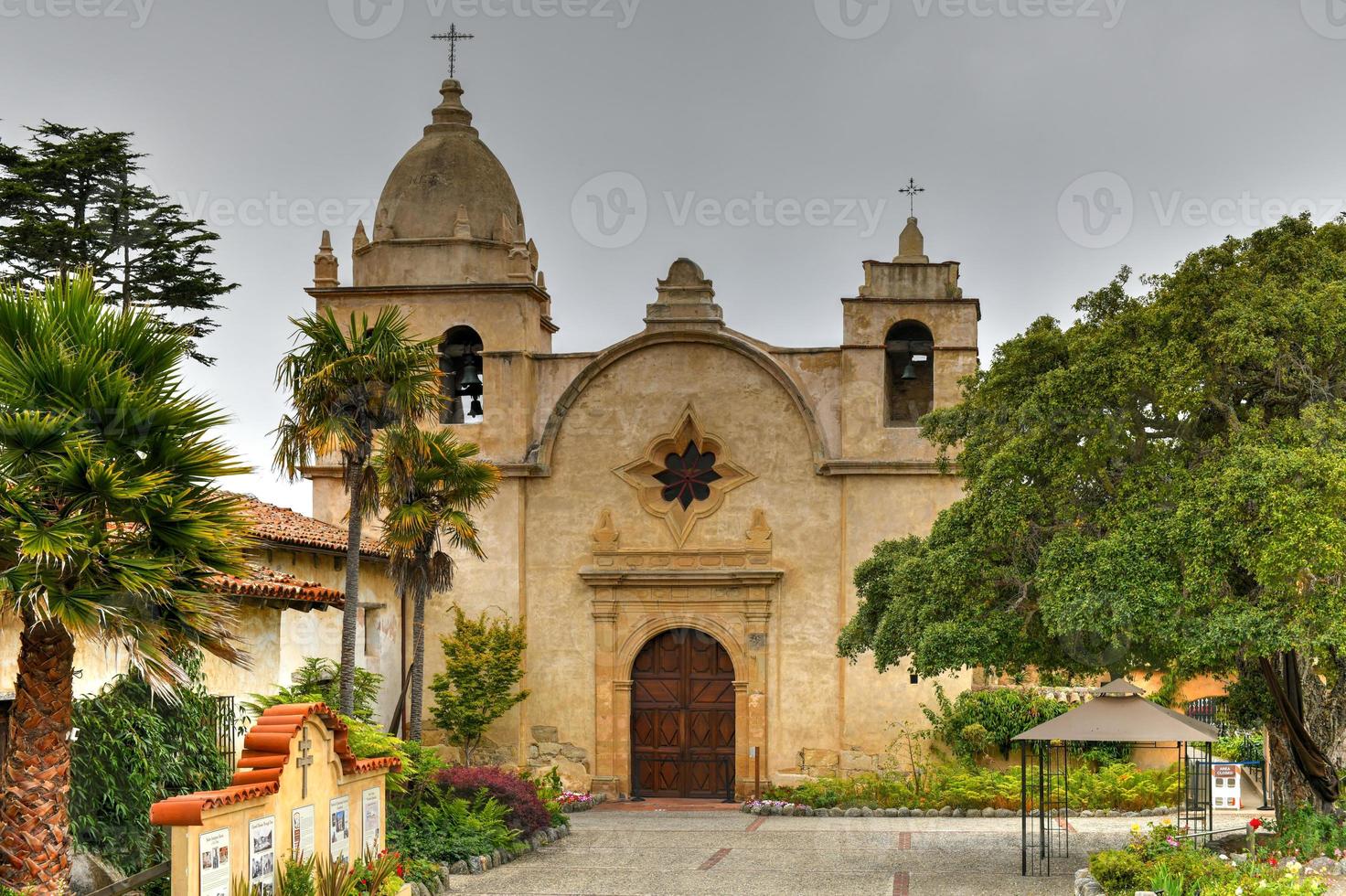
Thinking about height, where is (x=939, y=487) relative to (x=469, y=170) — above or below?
below

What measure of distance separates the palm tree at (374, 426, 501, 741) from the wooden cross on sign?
6.84m

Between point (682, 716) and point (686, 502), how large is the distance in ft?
12.8

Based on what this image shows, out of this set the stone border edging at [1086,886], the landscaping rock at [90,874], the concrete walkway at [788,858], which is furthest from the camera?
the concrete walkway at [788,858]

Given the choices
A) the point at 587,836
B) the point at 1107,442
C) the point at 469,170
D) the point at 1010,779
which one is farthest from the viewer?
the point at 469,170

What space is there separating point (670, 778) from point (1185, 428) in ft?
43.4

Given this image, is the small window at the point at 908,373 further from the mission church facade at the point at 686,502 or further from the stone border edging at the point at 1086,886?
the stone border edging at the point at 1086,886

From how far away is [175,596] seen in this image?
11.2 m

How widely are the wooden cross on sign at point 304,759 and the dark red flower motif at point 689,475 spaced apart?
596 inches

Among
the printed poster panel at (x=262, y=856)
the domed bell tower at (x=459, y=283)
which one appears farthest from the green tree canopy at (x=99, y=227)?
the printed poster panel at (x=262, y=856)

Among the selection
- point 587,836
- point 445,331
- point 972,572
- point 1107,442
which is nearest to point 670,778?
point 587,836

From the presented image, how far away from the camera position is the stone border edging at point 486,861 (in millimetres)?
17797

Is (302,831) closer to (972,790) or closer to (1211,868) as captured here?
(1211,868)

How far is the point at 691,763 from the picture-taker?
2814 centimetres

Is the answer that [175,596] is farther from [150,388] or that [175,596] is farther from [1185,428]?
[1185,428]
